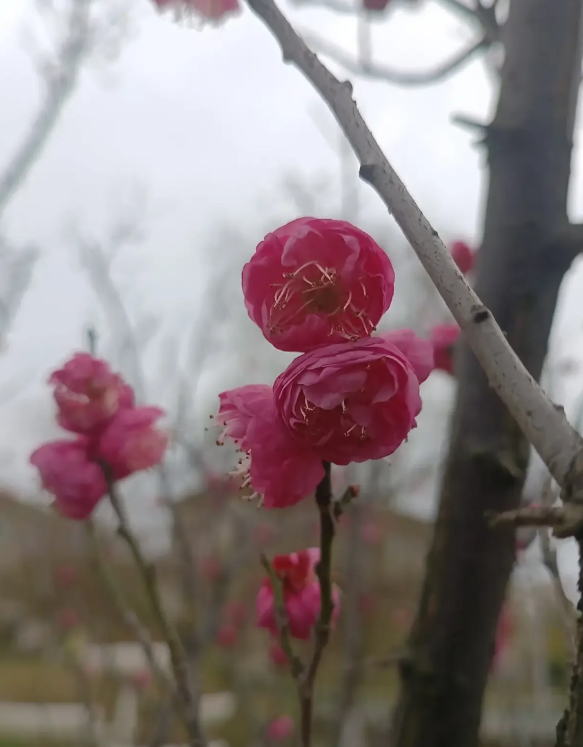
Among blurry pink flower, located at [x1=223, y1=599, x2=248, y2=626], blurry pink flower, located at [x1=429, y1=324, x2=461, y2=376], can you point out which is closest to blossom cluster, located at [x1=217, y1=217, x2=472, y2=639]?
blurry pink flower, located at [x1=429, y1=324, x2=461, y2=376]

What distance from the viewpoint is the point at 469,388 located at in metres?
0.46

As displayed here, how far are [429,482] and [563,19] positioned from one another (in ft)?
6.54

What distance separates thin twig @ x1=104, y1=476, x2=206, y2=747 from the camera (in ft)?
1.33

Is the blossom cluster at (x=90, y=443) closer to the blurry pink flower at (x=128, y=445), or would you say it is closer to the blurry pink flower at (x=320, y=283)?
the blurry pink flower at (x=128, y=445)

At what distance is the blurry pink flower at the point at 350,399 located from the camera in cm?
26

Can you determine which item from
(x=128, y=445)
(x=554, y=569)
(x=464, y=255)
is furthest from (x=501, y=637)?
(x=128, y=445)

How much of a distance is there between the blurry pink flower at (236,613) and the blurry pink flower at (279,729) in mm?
597

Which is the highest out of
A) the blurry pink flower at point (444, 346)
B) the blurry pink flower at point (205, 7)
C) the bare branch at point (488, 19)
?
the blurry pink flower at point (205, 7)

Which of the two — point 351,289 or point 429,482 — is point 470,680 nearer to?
point 351,289

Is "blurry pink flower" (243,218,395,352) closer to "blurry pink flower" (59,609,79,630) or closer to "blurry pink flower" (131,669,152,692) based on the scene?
"blurry pink flower" (131,669,152,692)

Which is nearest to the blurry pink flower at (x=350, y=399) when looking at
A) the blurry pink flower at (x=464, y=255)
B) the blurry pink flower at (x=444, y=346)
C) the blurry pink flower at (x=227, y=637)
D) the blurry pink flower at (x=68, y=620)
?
the blurry pink flower at (x=444, y=346)

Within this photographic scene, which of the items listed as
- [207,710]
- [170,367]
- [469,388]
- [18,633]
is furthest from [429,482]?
[18,633]

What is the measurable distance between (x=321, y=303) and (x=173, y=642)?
0.25 metres

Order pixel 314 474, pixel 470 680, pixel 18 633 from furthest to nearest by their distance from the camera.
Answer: pixel 18 633
pixel 470 680
pixel 314 474
